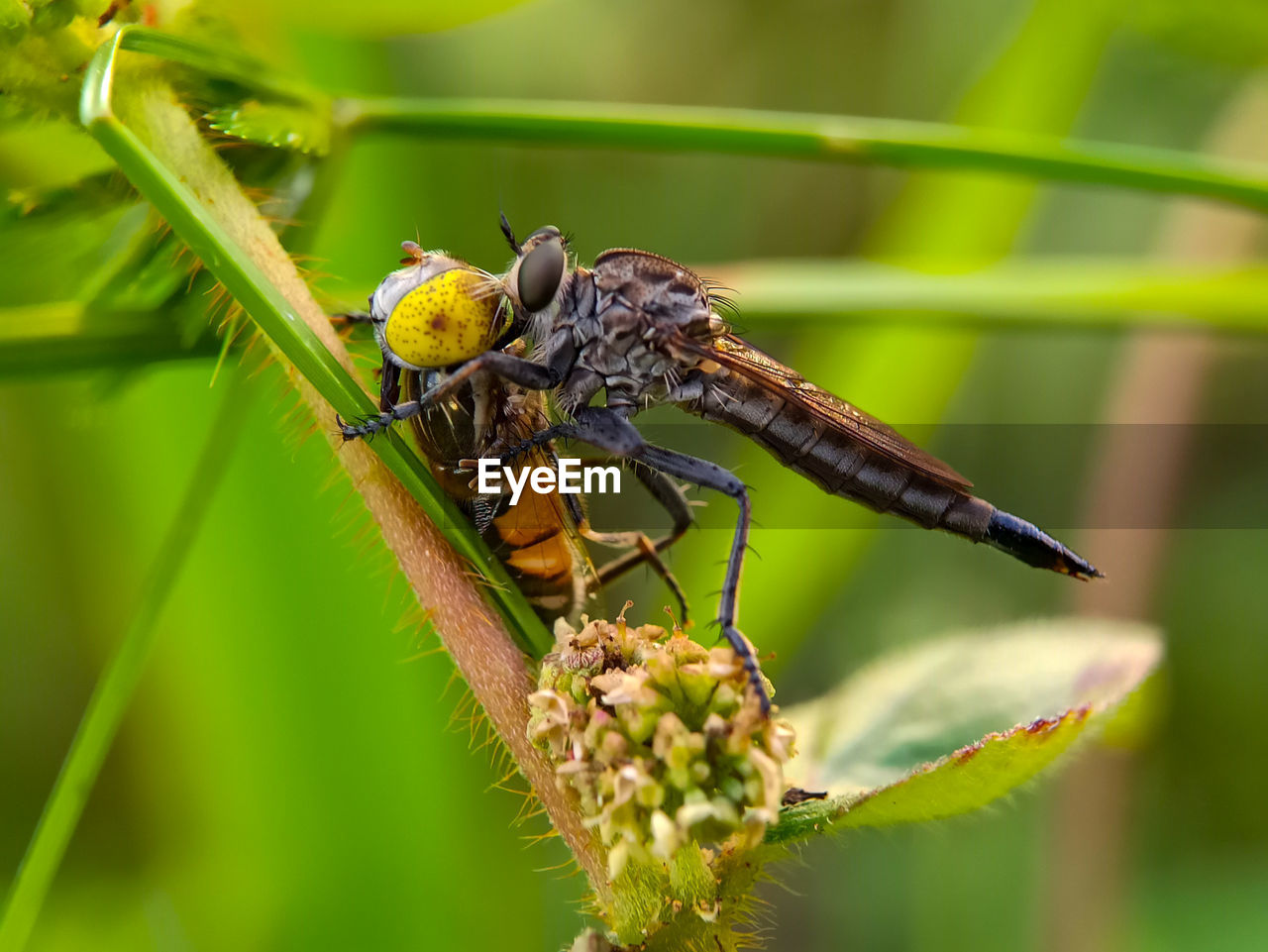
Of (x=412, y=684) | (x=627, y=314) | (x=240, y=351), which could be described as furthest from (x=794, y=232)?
(x=240, y=351)

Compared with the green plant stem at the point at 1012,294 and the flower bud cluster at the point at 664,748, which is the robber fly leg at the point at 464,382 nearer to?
the flower bud cluster at the point at 664,748

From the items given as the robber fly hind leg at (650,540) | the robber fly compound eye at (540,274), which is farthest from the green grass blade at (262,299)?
the robber fly compound eye at (540,274)

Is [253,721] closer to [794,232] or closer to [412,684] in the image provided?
[412,684]

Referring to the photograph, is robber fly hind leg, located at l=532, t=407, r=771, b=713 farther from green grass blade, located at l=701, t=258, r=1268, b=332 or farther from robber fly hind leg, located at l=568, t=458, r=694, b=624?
green grass blade, located at l=701, t=258, r=1268, b=332

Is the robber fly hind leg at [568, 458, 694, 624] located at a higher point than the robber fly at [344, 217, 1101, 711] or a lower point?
lower

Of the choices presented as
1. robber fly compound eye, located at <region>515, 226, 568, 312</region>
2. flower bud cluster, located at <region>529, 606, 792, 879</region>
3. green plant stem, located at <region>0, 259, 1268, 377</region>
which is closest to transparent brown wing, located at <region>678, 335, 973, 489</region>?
green plant stem, located at <region>0, 259, 1268, 377</region>

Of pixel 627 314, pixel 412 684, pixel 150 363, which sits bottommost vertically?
pixel 412 684
